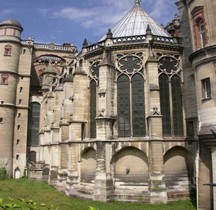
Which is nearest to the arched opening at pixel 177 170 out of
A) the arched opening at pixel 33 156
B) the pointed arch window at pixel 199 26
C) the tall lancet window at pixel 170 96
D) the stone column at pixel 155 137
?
the stone column at pixel 155 137

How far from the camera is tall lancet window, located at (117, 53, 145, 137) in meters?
20.0

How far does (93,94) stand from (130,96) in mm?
3598

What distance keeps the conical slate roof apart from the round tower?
18351 mm

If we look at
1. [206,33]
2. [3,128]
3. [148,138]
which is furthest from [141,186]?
[3,128]

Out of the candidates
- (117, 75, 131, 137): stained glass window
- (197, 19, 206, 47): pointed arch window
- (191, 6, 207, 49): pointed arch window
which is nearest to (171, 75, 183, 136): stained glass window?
(117, 75, 131, 137): stained glass window

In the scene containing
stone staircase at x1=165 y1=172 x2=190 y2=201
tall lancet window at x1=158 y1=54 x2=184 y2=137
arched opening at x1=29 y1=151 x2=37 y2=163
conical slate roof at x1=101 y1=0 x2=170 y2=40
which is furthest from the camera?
arched opening at x1=29 y1=151 x2=37 y2=163

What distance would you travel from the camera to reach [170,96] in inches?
811

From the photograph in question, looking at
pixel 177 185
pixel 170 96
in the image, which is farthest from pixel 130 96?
pixel 177 185

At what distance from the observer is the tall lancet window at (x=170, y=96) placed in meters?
20.2

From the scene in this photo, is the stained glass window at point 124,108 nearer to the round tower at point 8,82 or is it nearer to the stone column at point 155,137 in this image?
the stone column at point 155,137

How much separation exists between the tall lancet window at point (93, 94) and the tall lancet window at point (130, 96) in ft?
7.67

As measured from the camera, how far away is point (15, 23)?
3769cm

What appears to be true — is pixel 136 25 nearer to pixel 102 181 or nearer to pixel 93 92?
pixel 93 92

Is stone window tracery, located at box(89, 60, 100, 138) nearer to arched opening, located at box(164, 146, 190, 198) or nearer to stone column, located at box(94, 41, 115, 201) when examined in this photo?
stone column, located at box(94, 41, 115, 201)
